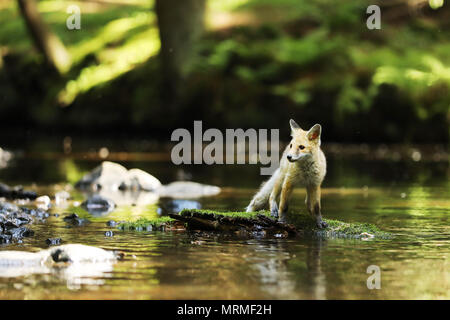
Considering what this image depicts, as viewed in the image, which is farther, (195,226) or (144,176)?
(144,176)

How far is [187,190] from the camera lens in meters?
15.5

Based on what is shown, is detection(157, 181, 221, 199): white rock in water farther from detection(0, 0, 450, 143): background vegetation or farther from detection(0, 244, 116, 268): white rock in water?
detection(0, 0, 450, 143): background vegetation

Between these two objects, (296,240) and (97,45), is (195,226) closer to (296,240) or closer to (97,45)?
(296,240)

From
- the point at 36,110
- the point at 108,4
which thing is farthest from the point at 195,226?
the point at 108,4

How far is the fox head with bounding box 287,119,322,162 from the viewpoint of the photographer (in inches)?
352

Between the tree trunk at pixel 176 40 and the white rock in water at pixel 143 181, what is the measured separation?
11.6m

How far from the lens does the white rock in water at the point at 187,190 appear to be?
15.0 metres

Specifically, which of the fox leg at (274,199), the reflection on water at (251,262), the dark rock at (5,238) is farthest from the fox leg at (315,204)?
the dark rock at (5,238)

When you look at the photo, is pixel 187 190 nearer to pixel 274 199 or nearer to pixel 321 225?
pixel 274 199

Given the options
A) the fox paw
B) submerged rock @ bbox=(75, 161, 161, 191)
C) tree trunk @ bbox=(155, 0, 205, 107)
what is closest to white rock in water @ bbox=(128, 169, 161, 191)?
submerged rock @ bbox=(75, 161, 161, 191)

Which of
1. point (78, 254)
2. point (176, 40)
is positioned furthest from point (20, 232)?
point (176, 40)

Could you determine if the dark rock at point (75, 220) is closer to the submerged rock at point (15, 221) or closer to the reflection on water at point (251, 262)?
the reflection on water at point (251, 262)
